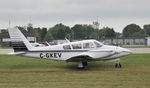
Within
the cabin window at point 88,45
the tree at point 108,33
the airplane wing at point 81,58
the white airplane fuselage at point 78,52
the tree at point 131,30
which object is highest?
the tree at point 131,30

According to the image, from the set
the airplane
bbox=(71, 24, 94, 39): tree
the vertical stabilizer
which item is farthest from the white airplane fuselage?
bbox=(71, 24, 94, 39): tree

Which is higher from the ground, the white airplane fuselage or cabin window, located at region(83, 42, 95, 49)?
cabin window, located at region(83, 42, 95, 49)

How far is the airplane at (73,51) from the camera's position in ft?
49.8

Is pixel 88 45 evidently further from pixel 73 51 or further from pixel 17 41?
pixel 17 41

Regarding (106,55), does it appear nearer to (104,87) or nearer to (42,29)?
(104,87)

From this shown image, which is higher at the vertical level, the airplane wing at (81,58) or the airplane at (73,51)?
the airplane at (73,51)

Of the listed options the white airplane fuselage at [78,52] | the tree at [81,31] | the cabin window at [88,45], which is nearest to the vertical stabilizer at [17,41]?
the white airplane fuselage at [78,52]

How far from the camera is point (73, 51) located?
1553 centimetres

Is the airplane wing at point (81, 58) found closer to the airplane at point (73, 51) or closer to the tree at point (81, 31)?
the airplane at point (73, 51)

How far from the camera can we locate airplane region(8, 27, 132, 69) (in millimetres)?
15164

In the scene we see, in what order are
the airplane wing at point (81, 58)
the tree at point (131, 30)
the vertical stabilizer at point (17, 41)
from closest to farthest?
the airplane wing at point (81, 58) → the vertical stabilizer at point (17, 41) → the tree at point (131, 30)

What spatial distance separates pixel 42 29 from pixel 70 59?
5804 inches

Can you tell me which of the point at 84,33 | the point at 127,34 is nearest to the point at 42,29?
the point at 84,33

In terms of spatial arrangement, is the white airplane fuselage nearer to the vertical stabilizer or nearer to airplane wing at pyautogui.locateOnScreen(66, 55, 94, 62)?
airplane wing at pyautogui.locateOnScreen(66, 55, 94, 62)
